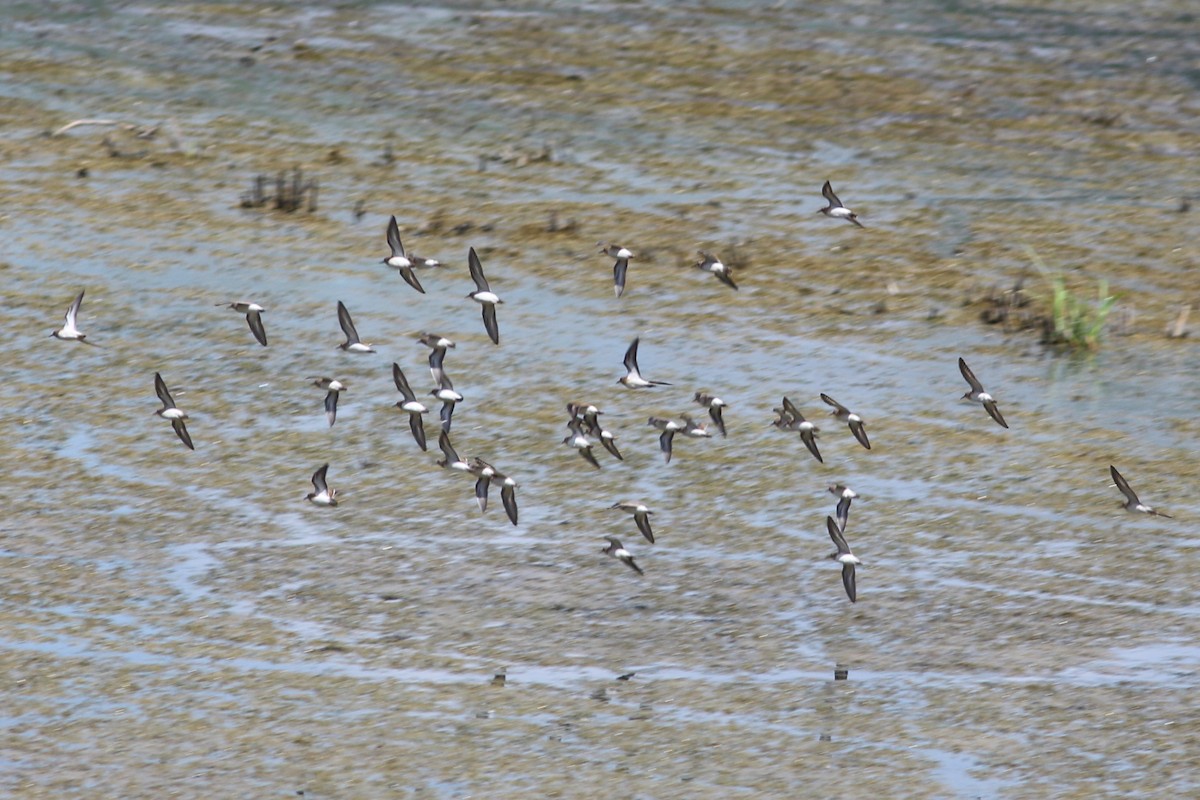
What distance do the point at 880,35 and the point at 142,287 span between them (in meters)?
9.87

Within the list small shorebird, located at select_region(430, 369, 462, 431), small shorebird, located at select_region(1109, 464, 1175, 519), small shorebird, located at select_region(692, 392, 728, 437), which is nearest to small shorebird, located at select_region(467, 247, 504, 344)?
small shorebird, located at select_region(430, 369, 462, 431)

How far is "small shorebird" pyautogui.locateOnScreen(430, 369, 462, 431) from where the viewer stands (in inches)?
499

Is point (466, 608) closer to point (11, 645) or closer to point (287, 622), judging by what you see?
point (287, 622)

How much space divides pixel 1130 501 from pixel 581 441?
120 inches

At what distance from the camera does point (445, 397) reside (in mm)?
12711

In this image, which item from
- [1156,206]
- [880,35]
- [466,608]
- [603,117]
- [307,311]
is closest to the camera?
[466,608]

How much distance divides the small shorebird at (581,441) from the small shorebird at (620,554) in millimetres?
1030

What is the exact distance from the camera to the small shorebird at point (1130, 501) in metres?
11.9

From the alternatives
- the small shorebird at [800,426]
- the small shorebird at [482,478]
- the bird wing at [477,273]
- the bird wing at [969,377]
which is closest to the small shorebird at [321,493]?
the small shorebird at [482,478]

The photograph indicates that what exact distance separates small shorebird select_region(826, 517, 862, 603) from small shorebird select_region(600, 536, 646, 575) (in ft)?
3.30

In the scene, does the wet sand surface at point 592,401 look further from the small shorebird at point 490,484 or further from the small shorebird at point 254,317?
the small shorebird at point 254,317

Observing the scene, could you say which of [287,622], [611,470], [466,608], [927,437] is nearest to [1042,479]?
[927,437]

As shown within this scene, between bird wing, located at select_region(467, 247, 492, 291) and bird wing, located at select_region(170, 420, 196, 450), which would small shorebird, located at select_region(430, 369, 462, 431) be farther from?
bird wing, located at select_region(170, 420, 196, 450)

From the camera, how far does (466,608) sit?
10914mm
